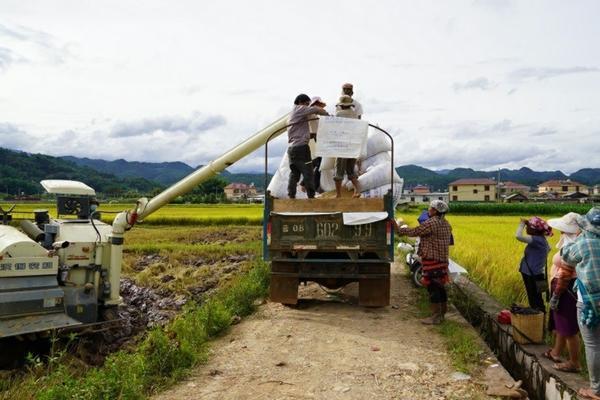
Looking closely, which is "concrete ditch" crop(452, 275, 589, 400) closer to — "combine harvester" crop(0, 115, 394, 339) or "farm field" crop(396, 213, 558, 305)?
"farm field" crop(396, 213, 558, 305)

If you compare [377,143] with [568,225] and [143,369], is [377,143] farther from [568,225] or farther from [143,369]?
[143,369]

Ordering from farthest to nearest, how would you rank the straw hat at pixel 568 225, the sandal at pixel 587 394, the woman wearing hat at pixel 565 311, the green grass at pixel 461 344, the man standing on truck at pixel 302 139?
the man standing on truck at pixel 302 139 → the green grass at pixel 461 344 → the straw hat at pixel 568 225 → the woman wearing hat at pixel 565 311 → the sandal at pixel 587 394

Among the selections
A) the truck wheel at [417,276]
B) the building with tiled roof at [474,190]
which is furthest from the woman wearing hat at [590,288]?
the building with tiled roof at [474,190]

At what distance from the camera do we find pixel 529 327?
5379 millimetres

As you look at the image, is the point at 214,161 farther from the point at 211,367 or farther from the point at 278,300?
the point at 211,367

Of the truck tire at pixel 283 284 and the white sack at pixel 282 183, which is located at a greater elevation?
the white sack at pixel 282 183

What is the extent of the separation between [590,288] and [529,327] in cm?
135

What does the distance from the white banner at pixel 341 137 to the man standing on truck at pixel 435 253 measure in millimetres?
1374

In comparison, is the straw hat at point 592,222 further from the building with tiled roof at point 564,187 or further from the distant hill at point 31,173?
the building with tiled roof at point 564,187

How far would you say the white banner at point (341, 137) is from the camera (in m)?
7.52

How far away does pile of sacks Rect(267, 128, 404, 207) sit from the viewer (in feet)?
27.8

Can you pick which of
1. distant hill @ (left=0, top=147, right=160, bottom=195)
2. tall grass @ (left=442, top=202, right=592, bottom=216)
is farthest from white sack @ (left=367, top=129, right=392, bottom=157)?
distant hill @ (left=0, top=147, right=160, bottom=195)

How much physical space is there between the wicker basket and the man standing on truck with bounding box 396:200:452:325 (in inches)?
58.0

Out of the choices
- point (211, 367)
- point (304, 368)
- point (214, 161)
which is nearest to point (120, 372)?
point (211, 367)
